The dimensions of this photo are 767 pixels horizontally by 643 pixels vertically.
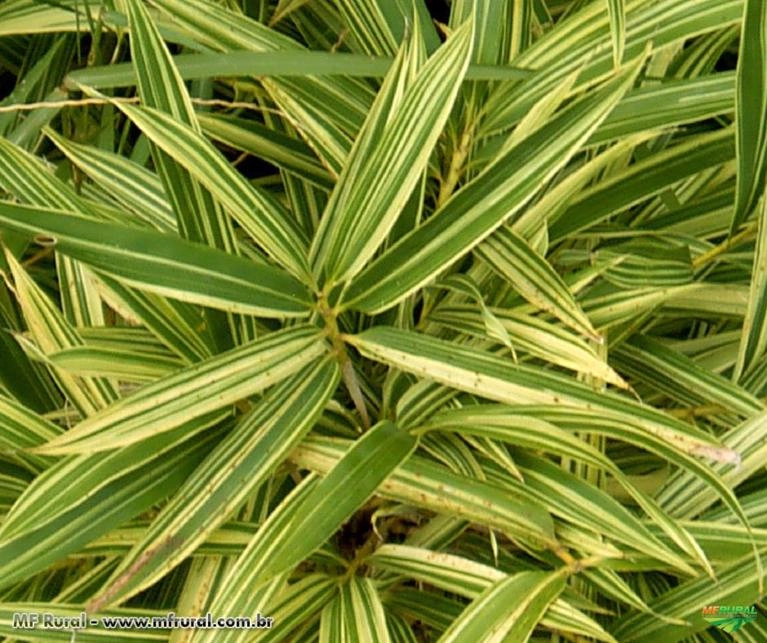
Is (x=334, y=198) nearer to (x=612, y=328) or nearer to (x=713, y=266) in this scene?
(x=612, y=328)

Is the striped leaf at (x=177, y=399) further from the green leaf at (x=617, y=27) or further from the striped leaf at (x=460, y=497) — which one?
the green leaf at (x=617, y=27)

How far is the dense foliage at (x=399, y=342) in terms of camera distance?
705 millimetres

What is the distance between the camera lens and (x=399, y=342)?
73 cm

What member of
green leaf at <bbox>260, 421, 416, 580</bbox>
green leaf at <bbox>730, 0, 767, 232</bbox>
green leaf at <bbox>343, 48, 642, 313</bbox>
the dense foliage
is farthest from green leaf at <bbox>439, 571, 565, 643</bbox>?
green leaf at <bbox>730, 0, 767, 232</bbox>

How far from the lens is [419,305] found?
970mm

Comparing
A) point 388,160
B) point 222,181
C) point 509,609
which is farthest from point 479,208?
point 509,609

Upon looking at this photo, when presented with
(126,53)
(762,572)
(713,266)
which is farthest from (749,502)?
(126,53)

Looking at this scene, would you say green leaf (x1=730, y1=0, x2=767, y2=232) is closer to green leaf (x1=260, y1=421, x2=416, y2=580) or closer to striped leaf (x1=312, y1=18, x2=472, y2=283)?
striped leaf (x1=312, y1=18, x2=472, y2=283)

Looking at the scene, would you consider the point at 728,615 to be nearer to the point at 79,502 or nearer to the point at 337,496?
the point at 337,496

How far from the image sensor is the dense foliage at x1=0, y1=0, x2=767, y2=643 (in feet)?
2.31

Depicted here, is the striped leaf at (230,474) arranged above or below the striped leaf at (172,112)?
below

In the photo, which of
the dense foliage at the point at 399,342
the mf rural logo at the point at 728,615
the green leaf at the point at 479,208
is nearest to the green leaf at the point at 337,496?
the dense foliage at the point at 399,342

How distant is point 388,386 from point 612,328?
21cm

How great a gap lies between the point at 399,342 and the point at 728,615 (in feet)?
1.15
